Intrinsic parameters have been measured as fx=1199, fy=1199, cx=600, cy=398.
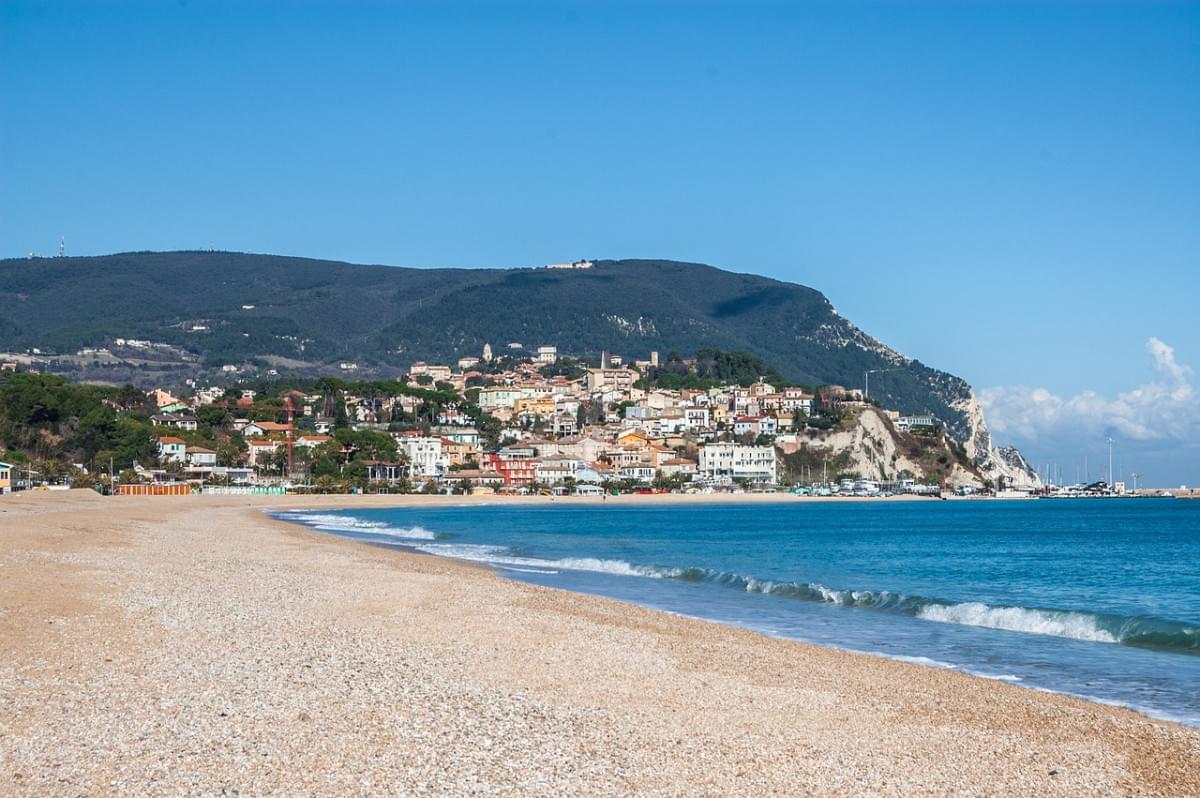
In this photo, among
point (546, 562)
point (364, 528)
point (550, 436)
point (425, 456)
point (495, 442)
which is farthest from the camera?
point (550, 436)

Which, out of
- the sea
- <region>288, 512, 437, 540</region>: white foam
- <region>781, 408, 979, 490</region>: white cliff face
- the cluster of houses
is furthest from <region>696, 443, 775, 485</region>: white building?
the sea

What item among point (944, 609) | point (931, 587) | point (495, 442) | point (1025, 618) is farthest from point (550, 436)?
point (1025, 618)

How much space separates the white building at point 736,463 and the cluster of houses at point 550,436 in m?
0.17

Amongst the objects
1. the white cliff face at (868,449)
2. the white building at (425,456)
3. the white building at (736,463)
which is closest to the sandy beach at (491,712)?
the white building at (425,456)

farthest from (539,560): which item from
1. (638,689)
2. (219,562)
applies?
(638,689)

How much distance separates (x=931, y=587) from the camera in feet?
89.4

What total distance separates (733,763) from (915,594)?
17.1m

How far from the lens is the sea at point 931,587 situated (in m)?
15.7

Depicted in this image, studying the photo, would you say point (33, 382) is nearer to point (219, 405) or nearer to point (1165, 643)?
point (219, 405)

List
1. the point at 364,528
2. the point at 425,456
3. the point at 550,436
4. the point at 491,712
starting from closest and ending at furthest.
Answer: the point at 491,712, the point at 364,528, the point at 425,456, the point at 550,436

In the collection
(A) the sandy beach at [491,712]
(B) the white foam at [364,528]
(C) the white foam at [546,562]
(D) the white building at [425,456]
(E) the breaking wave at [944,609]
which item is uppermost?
(D) the white building at [425,456]

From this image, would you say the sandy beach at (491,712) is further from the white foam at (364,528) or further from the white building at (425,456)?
the white building at (425,456)

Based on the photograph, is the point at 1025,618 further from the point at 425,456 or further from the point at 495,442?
the point at 495,442

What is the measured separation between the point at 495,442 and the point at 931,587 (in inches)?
5265
